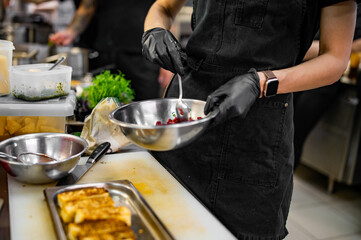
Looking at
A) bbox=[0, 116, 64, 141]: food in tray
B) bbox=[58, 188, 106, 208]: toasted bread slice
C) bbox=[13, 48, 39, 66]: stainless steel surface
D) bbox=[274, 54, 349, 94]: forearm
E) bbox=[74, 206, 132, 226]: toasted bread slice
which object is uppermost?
bbox=[274, 54, 349, 94]: forearm

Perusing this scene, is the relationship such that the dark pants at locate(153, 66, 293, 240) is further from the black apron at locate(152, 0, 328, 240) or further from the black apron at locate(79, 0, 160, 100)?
the black apron at locate(79, 0, 160, 100)

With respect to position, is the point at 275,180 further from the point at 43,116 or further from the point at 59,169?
the point at 43,116

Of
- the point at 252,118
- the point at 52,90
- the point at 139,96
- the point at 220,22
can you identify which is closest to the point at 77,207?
the point at 52,90

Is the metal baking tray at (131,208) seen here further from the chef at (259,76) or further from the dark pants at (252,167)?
the dark pants at (252,167)

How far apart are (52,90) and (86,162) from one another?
1.00 ft

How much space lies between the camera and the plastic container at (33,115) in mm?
1354

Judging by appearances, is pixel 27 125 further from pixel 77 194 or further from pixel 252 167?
pixel 252 167

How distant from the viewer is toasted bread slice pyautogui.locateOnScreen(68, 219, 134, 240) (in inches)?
36.4

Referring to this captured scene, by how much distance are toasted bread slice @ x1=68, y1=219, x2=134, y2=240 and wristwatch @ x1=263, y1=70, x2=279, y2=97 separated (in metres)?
0.64

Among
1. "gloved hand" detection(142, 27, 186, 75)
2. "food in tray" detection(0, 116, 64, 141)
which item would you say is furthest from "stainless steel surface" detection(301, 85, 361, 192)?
"food in tray" detection(0, 116, 64, 141)

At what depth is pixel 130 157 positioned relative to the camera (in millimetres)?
1462

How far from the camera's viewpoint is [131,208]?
1.09 meters

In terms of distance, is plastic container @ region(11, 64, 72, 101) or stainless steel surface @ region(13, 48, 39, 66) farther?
stainless steel surface @ region(13, 48, 39, 66)

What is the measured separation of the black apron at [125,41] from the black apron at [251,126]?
192 cm
